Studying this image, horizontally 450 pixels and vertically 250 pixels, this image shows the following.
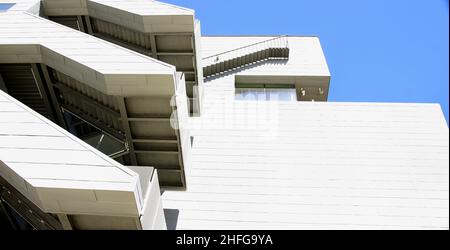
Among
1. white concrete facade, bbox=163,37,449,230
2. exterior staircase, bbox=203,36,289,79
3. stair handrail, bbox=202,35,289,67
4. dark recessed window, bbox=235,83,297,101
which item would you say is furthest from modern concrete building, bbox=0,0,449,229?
stair handrail, bbox=202,35,289,67

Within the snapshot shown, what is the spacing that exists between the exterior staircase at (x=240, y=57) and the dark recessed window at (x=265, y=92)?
163cm

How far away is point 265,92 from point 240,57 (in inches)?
121

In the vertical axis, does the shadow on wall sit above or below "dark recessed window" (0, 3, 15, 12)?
below

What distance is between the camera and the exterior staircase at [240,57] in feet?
69.0

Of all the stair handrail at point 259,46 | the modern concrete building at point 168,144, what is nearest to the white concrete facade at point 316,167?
the modern concrete building at point 168,144

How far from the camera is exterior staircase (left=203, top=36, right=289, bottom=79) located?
69.0 feet

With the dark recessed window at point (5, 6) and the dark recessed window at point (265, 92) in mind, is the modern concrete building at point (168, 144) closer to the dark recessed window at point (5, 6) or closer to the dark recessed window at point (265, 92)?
the dark recessed window at point (5, 6)

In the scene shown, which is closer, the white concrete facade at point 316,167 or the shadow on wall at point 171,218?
the shadow on wall at point 171,218

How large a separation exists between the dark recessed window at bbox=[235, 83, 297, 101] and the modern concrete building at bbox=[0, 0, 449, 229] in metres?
5.37

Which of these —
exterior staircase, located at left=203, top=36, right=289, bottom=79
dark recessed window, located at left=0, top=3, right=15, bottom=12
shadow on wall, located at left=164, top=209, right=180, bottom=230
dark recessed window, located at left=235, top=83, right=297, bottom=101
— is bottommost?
Answer: shadow on wall, located at left=164, top=209, right=180, bottom=230

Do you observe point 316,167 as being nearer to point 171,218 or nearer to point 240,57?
point 171,218

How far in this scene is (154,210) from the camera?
8.09m

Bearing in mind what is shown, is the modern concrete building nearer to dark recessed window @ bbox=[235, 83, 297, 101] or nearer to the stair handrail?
dark recessed window @ bbox=[235, 83, 297, 101]
